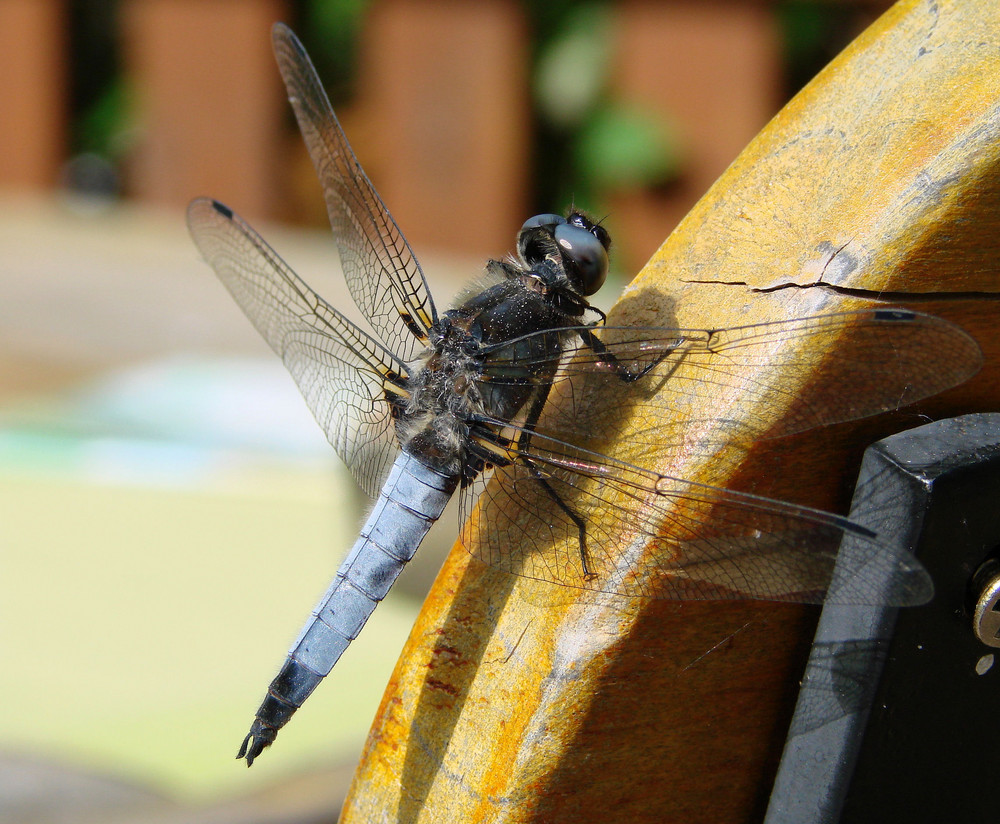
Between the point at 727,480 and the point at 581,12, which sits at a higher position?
the point at 581,12

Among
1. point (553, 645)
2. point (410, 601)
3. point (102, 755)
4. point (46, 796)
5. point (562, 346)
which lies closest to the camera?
point (553, 645)

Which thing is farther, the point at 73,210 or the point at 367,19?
the point at 73,210

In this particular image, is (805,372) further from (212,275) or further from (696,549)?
(212,275)

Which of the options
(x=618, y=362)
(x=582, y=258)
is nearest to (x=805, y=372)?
(x=618, y=362)

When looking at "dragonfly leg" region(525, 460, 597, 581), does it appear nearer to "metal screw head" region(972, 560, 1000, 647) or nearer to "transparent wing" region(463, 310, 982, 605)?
"transparent wing" region(463, 310, 982, 605)

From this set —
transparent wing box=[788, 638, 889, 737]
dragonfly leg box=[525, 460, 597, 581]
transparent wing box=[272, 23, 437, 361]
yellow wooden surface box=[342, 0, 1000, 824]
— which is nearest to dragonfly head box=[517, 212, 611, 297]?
transparent wing box=[272, 23, 437, 361]

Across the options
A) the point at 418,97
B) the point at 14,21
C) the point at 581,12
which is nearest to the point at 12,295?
the point at 14,21

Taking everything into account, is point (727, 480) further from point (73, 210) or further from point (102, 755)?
point (73, 210)
